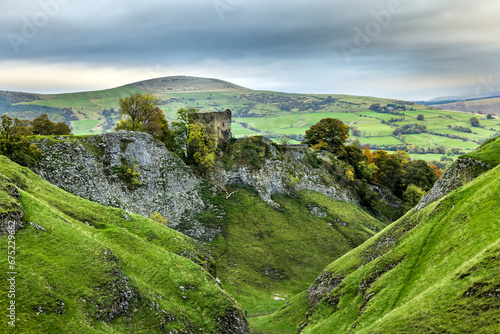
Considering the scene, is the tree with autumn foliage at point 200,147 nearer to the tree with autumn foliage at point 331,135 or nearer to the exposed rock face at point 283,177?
the exposed rock face at point 283,177

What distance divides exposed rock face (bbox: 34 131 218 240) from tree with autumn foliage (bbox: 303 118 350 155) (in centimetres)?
5215

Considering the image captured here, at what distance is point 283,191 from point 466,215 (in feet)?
197

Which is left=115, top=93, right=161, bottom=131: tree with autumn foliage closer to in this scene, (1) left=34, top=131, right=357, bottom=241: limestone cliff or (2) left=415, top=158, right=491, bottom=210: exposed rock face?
(1) left=34, top=131, right=357, bottom=241: limestone cliff

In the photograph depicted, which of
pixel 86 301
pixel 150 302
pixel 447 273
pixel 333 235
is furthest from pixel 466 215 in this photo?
pixel 333 235

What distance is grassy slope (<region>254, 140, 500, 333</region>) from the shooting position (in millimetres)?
20656

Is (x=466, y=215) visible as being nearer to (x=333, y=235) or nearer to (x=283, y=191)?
(x=333, y=235)

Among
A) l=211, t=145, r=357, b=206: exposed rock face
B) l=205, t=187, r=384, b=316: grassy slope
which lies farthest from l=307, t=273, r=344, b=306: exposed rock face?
l=211, t=145, r=357, b=206: exposed rock face

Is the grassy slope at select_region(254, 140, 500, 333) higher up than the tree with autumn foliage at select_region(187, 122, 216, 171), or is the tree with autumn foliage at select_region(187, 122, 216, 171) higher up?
the tree with autumn foliage at select_region(187, 122, 216, 171)

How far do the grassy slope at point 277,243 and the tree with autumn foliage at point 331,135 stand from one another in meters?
25.8

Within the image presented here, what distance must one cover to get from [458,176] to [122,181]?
55.9 meters

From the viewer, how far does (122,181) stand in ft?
206

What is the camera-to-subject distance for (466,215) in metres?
29.2

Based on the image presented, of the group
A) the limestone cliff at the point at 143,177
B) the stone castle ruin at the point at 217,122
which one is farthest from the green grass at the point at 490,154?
the stone castle ruin at the point at 217,122

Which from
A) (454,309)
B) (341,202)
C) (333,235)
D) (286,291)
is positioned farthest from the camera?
(341,202)
